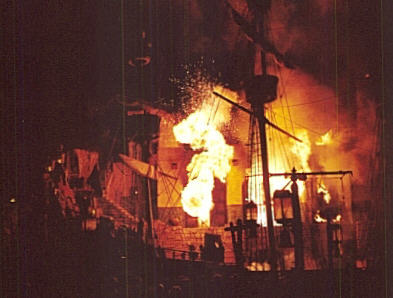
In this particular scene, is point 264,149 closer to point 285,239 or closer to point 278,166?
point 278,166

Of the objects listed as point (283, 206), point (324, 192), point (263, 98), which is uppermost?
point (263, 98)

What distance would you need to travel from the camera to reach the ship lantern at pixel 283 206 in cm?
395

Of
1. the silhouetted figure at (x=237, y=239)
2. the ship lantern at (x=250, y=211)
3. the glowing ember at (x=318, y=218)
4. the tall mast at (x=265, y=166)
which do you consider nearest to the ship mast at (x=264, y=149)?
the tall mast at (x=265, y=166)

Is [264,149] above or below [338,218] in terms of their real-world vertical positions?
above

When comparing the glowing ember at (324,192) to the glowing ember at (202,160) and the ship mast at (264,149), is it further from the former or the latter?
the glowing ember at (202,160)

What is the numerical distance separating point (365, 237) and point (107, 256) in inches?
98.7

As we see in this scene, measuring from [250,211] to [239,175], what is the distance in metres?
0.36

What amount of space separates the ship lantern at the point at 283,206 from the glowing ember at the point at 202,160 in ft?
1.78

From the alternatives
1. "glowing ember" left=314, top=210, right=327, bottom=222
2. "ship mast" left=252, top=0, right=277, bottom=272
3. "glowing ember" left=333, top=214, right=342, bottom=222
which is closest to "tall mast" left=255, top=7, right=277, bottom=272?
"ship mast" left=252, top=0, right=277, bottom=272

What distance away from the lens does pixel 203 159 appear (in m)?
4.02

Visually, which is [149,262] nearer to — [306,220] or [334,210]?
[306,220]

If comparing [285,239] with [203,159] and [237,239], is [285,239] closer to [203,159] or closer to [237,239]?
[237,239]

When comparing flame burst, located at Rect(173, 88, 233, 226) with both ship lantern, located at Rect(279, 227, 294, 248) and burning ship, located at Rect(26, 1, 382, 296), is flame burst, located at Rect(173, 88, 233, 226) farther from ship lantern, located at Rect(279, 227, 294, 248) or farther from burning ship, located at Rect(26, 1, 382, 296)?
ship lantern, located at Rect(279, 227, 294, 248)

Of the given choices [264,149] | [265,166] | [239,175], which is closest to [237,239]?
[239,175]
